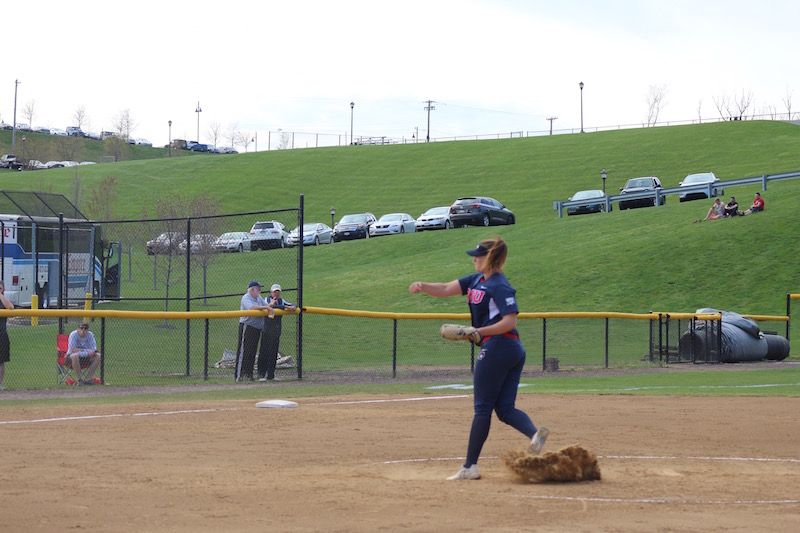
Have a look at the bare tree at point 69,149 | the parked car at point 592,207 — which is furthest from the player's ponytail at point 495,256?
the bare tree at point 69,149

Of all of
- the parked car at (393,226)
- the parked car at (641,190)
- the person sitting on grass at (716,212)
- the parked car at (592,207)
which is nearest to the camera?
the person sitting on grass at (716,212)

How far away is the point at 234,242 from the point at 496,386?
1717cm

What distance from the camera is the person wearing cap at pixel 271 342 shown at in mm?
17688

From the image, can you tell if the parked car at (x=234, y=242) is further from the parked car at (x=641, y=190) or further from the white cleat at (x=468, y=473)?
the parked car at (x=641, y=190)

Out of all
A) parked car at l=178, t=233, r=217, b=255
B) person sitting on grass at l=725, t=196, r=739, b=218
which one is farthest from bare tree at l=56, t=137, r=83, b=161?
parked car at l=178, t=233, r=217, b=255

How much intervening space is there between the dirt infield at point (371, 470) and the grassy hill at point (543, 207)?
2109 cm

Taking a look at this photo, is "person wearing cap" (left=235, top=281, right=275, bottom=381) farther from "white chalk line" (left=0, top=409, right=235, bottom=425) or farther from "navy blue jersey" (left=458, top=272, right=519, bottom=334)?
"navy blue jersey" (left=458, top=272, right=519, bottom=334)

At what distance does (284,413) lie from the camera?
41.7 ft

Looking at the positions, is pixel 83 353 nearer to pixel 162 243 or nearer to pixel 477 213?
pixel 162 243

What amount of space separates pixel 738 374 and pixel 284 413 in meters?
11.8

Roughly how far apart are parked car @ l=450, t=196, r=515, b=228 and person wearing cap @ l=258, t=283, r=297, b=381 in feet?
113

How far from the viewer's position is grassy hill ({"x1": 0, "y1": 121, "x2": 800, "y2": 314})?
115 ft

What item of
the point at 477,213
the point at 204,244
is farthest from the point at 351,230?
the point at 204,244

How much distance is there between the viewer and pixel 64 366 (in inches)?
659
